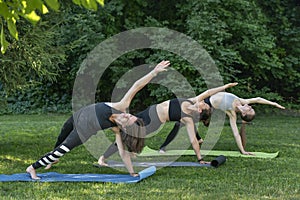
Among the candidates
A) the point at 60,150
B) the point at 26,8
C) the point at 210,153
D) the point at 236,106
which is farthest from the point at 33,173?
the point at 26,8

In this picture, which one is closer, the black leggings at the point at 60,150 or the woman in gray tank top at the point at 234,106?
the black leggings at the point at 60,150

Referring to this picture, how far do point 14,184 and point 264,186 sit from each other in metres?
2.59

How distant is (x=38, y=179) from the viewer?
17.9ft

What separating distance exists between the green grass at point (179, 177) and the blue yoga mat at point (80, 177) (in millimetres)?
120

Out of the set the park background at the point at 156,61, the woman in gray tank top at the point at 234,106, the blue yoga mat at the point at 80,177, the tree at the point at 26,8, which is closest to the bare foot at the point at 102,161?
the park background at the point at 156,61

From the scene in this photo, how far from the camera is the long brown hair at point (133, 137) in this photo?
5.74m

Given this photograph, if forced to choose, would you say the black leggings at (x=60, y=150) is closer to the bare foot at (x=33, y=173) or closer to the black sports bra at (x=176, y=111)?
the bare foot at (x=33, y=173)

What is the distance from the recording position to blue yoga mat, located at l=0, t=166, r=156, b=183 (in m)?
5.43

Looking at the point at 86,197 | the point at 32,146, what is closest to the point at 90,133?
the point at 86,197

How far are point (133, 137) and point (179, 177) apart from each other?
0.69m

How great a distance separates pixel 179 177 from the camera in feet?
18.7

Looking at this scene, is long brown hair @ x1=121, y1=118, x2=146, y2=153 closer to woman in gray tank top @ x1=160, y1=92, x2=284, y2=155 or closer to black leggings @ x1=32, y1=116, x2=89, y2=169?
black leggings @ x1=32, y1=116, x2=89, y2=169

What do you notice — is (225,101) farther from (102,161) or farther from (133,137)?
(133,137)

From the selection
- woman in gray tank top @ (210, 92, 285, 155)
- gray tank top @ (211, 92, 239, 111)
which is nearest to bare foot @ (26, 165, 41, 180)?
woman in gray tank top @ (210, 92, 285, 155)
